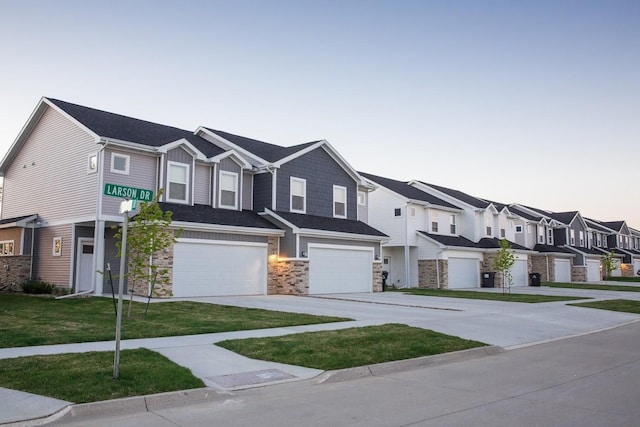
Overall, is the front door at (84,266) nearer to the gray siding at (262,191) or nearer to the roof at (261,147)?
the gray siding at (262,191)

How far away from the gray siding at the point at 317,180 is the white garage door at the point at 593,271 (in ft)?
115

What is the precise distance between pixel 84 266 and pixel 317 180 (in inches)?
474

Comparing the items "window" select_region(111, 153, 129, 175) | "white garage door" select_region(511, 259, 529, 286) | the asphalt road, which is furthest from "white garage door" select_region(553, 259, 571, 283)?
the asphalt road

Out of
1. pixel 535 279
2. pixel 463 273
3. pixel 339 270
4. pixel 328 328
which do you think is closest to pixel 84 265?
pixel 339 270

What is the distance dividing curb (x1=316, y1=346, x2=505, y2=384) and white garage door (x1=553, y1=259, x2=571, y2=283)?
4165 cm

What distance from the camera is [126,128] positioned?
76.4 ft

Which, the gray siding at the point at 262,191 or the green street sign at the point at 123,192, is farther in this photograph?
the gray siding at the point at 262,191

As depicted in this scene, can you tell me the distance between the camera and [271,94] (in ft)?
81.0

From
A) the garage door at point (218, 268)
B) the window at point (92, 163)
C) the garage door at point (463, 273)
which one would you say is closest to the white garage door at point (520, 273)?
the garage door at point (463, 273)

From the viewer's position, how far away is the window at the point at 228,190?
24667 mm

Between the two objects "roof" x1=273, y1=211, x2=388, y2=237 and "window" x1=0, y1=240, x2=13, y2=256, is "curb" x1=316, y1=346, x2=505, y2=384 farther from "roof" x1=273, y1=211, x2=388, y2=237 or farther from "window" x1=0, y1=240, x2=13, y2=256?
"window" x1=0, y1=240, x2=13, y2=256

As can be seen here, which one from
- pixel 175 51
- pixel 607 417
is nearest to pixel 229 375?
pixel 607 417

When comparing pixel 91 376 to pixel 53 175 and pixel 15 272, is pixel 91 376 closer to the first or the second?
pixel 53 175

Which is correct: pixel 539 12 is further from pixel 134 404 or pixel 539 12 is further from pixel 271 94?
pixel 134 404
